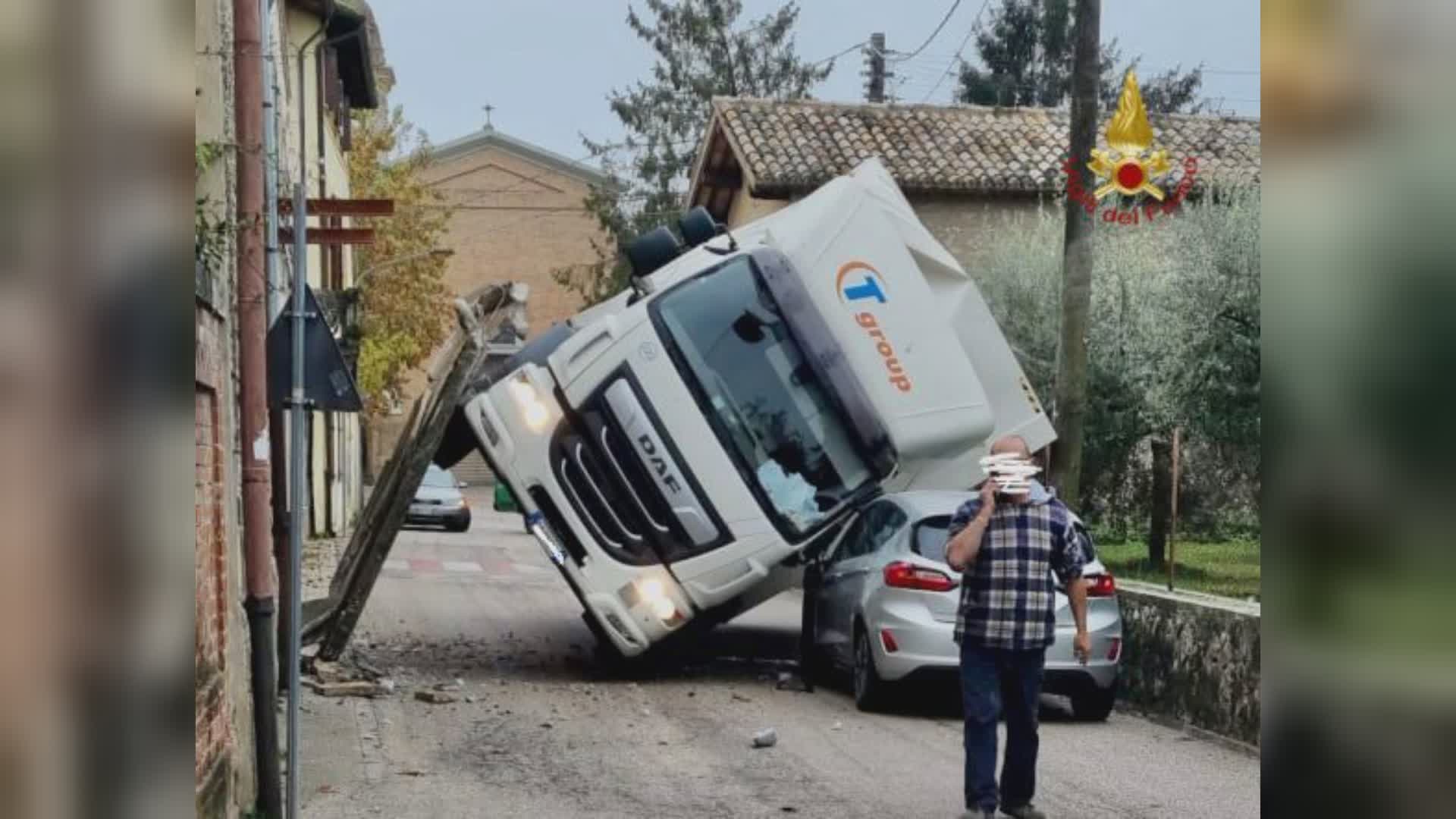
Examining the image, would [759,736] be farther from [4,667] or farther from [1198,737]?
[4,667]

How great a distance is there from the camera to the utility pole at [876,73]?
43.9 metres

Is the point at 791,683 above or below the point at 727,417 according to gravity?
below

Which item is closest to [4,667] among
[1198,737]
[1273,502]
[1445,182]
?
[1273,502]

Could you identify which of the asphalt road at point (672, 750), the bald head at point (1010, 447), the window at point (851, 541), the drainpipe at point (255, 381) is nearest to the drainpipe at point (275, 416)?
the drainpipe at point (255, 381)

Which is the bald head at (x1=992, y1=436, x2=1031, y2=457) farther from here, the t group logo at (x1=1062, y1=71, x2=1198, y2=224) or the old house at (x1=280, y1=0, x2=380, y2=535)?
the old house at (x1=280, y1=0, x2=380, y2=535)

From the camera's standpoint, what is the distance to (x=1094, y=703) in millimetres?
12414

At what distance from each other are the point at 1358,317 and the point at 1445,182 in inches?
8.1

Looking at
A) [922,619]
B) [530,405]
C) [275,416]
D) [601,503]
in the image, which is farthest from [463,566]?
[922,619]

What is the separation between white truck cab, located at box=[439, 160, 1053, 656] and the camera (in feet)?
43.7

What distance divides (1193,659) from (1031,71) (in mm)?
42602

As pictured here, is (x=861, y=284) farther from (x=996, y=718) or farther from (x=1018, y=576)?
(x=996, y=718)

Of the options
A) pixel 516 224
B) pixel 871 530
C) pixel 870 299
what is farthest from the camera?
pixel 516 224

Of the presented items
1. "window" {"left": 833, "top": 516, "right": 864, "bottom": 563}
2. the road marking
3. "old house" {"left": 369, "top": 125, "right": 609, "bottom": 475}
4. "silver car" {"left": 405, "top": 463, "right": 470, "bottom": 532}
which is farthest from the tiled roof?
"old house" {"left": 369, "top": 125, "right": 609, "bottom": 475}

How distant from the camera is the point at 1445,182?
223 centimetres
